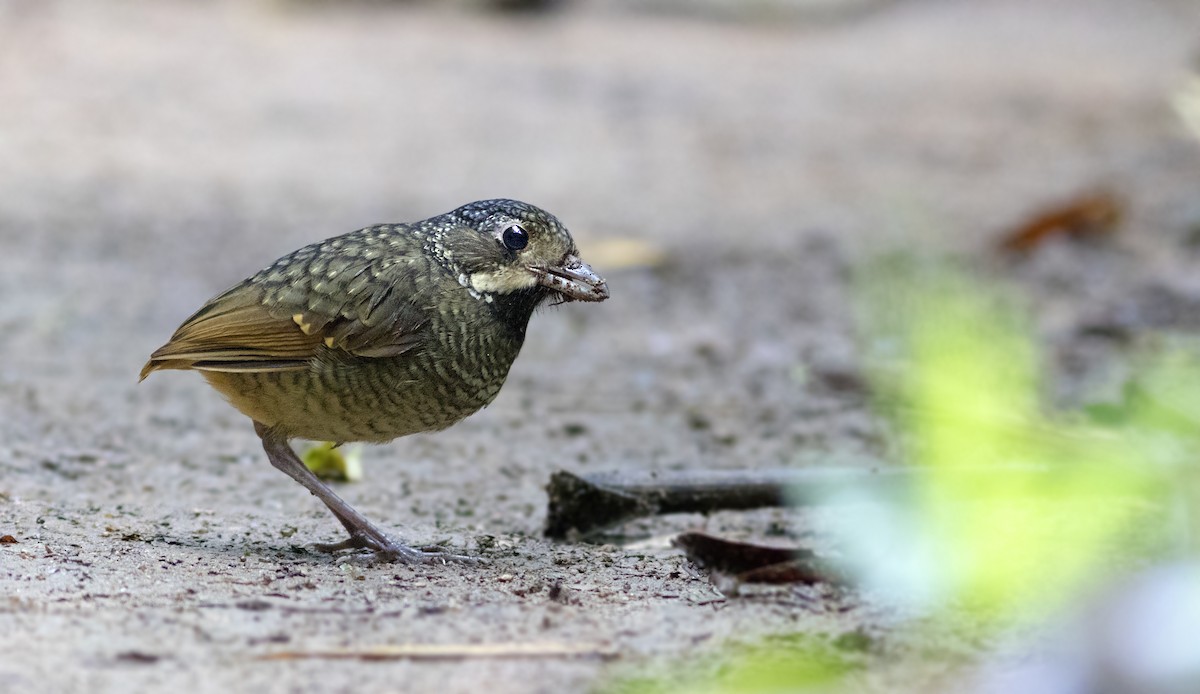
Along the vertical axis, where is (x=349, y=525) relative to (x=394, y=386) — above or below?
below

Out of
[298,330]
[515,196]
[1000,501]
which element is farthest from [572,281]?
[515,196]

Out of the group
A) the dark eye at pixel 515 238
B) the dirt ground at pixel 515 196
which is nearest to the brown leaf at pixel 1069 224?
the dirt ground at pixel 515 196

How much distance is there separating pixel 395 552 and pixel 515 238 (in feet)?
Result: 3.04

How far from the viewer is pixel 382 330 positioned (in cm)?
387

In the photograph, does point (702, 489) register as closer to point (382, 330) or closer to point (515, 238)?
point (515, 238)

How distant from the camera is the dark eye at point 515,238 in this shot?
4.03 metres

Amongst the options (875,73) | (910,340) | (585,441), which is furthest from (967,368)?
(875,73)

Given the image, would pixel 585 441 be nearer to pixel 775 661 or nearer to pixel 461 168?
pixel 775 661

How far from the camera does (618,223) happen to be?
9906 millimetres

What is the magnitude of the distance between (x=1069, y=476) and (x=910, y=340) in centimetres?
300

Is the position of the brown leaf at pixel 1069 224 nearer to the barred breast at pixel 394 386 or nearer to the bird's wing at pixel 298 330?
the barred breast at pixel 394 386

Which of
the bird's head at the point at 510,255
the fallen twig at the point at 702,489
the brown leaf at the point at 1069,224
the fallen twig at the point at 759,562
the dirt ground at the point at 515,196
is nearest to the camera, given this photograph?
the dirt ground at the point at 515,196

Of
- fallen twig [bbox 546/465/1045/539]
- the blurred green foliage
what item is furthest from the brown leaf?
fallen twig [bbox 546/465/1045/539]

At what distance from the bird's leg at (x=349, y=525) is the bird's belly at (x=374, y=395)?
0.53ft
